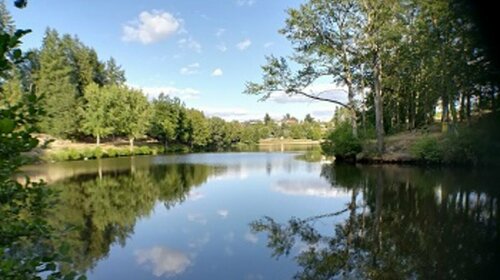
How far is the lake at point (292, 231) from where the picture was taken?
493 cm

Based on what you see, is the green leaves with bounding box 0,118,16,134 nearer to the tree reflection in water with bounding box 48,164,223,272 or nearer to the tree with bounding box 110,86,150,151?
the tree reflection in water with bounding box 48,164,223,272

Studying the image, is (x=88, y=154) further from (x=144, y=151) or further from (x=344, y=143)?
(x=344, y=143)

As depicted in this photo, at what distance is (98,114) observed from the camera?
39344 millimetres

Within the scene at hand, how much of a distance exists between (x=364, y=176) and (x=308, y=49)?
30.7 feet

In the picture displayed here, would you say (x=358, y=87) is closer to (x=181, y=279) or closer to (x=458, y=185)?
(x=458, y=185)

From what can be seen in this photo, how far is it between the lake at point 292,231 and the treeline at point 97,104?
79.0 ft

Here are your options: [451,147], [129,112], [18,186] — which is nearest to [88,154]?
[129,112]

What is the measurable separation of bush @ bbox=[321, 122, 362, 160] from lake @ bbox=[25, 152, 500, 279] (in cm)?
937

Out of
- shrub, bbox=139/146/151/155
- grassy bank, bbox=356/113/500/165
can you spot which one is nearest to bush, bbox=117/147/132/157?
shrub, bbox=139/146/151/155

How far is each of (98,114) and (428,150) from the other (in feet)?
107

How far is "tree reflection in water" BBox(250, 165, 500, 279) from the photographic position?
4629 millimetres

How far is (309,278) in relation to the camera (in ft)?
15.2

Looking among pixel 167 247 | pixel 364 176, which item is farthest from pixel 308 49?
pixel 167 247

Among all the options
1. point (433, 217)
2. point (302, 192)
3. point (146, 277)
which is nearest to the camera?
point (146, 277)
